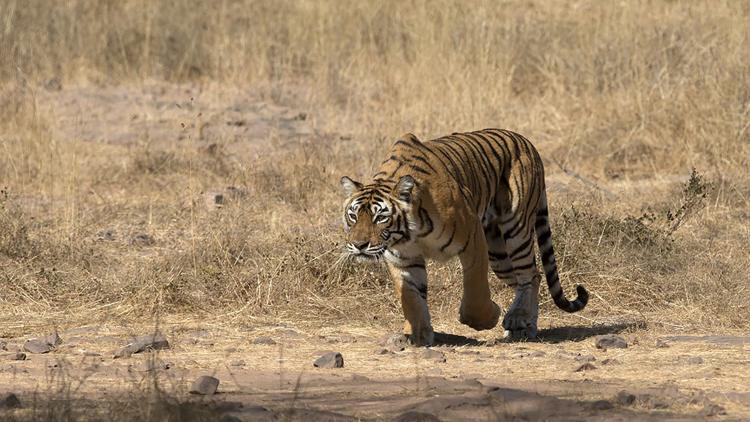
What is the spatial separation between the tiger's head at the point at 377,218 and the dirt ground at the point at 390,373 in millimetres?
530

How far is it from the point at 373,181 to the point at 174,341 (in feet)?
4.21

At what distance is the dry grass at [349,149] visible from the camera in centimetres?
775

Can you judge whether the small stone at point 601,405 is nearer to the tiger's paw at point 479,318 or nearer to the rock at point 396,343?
the rock at point 396,343

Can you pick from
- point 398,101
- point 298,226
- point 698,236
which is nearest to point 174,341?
point 298,226

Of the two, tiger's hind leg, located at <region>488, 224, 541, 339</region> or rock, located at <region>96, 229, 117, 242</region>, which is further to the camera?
rock, located at <region>96, 229, 117, 242</region>

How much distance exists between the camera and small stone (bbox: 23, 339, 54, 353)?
6.48 metres

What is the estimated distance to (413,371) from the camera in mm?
5945

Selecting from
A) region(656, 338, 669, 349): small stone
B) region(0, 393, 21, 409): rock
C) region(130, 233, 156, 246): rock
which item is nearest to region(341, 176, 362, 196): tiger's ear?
region(656, 338, 669, 349): small stone

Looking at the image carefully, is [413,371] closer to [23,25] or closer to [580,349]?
[580,349]

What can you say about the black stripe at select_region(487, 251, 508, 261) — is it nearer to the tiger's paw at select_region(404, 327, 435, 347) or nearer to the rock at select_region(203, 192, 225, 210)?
the tiger's paw at select_region(404, 327, 435, 347)

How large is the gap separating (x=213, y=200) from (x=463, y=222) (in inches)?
150

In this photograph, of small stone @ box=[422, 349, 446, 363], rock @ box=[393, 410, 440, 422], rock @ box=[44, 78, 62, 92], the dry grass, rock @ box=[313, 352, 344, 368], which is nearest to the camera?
rock @ box=[393, 410, 440, 422]

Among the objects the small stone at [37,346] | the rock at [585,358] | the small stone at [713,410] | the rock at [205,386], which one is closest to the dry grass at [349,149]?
the small stone at [37,346]

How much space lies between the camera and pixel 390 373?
19.4ft
